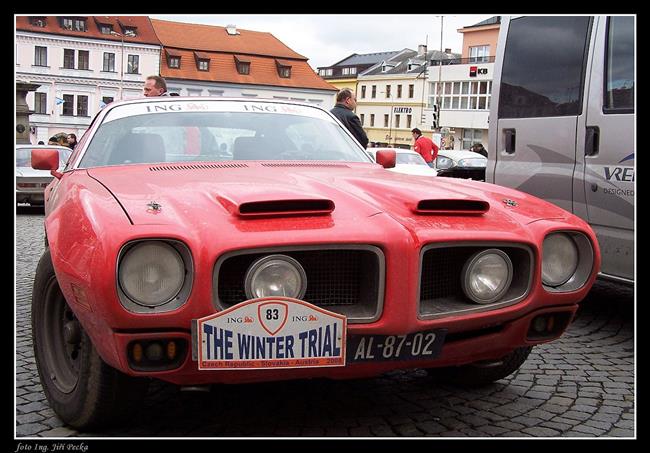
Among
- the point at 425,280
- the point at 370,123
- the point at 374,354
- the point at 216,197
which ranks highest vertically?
the point at 370,123

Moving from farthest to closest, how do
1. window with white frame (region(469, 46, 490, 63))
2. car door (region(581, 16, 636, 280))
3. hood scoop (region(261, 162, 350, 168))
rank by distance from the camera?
window with white frame (region(469, 46, 490, 63))
car door (region(581, 16, 636, 280))
hood scoop (region(261, 162, 350, 168))

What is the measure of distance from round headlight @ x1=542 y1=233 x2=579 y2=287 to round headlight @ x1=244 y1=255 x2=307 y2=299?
1.05 m

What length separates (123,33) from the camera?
191 ft

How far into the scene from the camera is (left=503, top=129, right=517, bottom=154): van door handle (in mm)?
6105

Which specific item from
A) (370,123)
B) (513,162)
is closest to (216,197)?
(513,162)

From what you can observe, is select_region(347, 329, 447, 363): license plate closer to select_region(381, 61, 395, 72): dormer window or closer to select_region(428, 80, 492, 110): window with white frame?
A: select_region(428, 80, 492, 110): window with white frame

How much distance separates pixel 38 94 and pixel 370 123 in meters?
32.6

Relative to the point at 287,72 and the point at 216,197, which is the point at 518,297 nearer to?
the point at 216,197

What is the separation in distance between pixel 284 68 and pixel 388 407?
6423cm

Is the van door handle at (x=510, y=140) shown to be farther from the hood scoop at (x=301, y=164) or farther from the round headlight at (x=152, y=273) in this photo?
the round headlight at (x=152, y=273)

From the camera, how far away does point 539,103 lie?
580cm

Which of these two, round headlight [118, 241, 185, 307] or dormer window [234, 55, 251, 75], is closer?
round headlight [118, 241, 185, 307]

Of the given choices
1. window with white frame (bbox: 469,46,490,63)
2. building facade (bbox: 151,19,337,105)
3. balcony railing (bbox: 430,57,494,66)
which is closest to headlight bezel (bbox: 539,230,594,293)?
window with white frame (bbox: 469,46,490,63)

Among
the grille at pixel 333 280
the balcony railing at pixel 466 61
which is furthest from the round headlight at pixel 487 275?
the balcony railing at pixel 466 61
